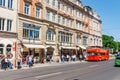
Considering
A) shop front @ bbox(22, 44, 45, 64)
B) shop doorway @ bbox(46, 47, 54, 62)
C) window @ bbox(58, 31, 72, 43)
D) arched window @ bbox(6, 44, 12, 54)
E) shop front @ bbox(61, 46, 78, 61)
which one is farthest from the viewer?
window @ bbox(58, 31, 72, 43)

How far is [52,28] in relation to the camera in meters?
58.7

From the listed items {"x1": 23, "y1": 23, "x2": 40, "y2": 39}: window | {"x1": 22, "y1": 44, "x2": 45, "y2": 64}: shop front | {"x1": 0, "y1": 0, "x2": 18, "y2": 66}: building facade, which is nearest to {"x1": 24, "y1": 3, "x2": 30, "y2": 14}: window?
{"x1": 23, "y1": 23, "x2": 40, "y2": 39}: window

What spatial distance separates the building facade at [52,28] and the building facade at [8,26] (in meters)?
1.67

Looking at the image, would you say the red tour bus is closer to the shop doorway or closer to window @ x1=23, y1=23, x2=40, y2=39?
the shop doorway

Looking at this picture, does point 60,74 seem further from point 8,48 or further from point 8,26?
point 8,26

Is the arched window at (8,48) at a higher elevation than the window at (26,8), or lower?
lower

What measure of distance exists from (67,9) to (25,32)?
20997 mm

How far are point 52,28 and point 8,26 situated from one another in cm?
1623

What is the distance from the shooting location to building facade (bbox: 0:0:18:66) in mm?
41781

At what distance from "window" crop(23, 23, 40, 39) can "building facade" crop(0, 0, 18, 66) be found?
12.6ft

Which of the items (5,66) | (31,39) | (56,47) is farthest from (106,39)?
(5,66)

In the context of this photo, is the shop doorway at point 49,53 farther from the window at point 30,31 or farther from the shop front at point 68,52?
the window at point 30,31

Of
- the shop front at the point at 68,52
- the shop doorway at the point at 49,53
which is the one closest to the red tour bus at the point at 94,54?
the shop front at the point at 68,52

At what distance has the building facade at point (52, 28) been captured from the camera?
48.4 metres
